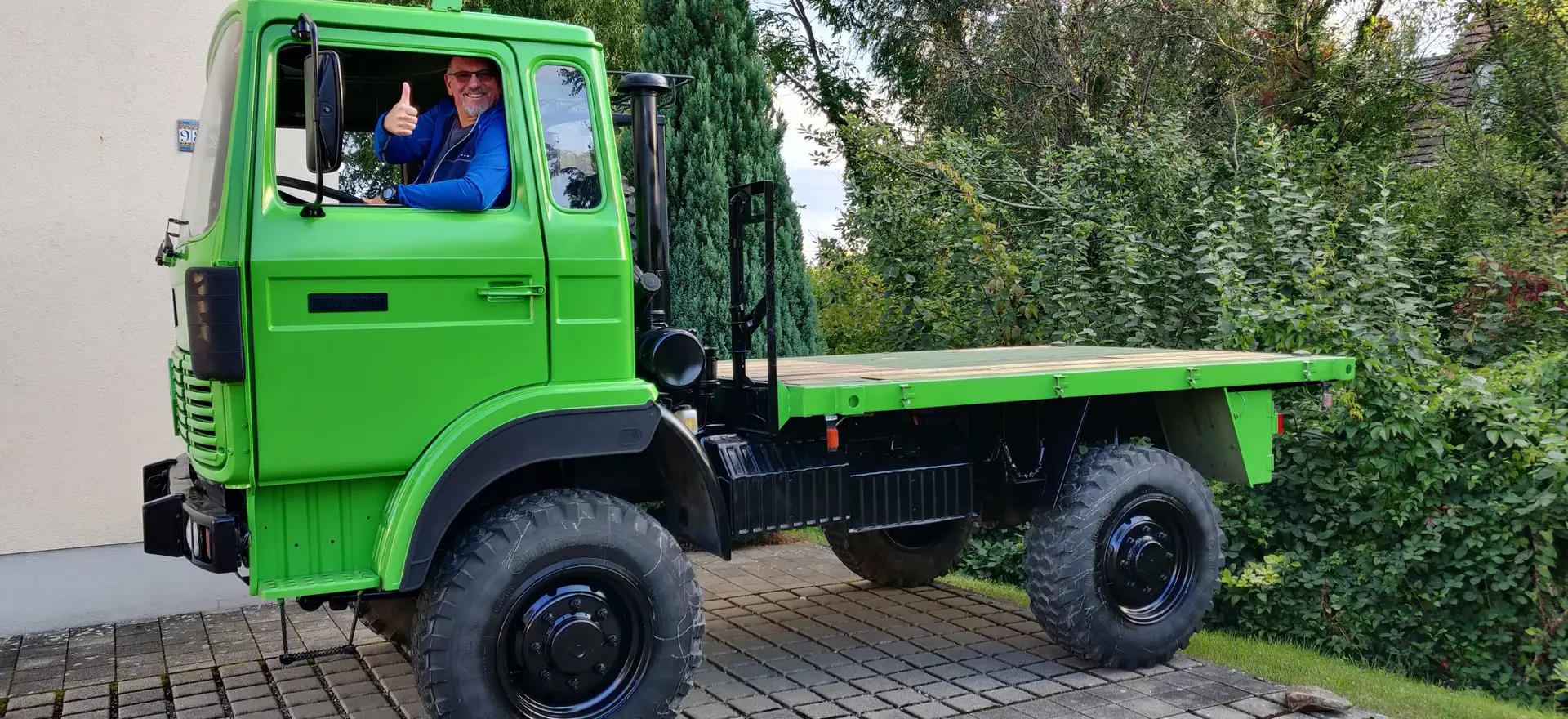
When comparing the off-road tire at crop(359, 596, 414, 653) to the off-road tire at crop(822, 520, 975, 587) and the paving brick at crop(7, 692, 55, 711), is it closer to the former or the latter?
the paving brick at crop(7, 692, 55, 711)

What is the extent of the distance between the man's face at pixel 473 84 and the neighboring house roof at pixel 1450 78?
Answer: 9.12m

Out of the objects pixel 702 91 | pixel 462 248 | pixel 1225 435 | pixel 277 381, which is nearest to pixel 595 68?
pixel 462 248

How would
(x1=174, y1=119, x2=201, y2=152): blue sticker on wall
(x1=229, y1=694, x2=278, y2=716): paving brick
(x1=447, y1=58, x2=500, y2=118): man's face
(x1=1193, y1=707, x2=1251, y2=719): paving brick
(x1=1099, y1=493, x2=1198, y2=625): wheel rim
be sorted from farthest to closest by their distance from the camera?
(x1=174, y1=119, x2=201, y2=152): blue sticker on wall
(x1=1099, y1=493, x2=1198, y2=625): wheel rim
(x1=229, y1=694, x2=278, y2=716): paving brick
(x1=1193, y1=707, x2=1251, y2=719): paving brick
(x1=447, y1=58, x2=500, y2=118): man's face

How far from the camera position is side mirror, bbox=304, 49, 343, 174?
11.3ft

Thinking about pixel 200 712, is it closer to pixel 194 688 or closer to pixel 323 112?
pixel 194 688

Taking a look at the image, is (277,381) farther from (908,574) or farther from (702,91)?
(702,91)

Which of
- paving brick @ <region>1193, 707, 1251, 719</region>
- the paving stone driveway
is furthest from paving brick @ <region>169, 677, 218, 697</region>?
paving brick @ <region>1193, 707, 1251, 719</region>

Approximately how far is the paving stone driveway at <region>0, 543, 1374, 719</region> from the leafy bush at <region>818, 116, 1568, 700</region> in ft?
5.34

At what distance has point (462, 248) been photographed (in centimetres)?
397

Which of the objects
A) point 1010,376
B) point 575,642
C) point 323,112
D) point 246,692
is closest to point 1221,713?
point 1010,376

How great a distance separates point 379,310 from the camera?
152 inches

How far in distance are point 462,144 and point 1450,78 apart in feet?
34.5

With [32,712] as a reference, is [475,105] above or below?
above

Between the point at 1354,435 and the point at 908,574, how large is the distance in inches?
102
